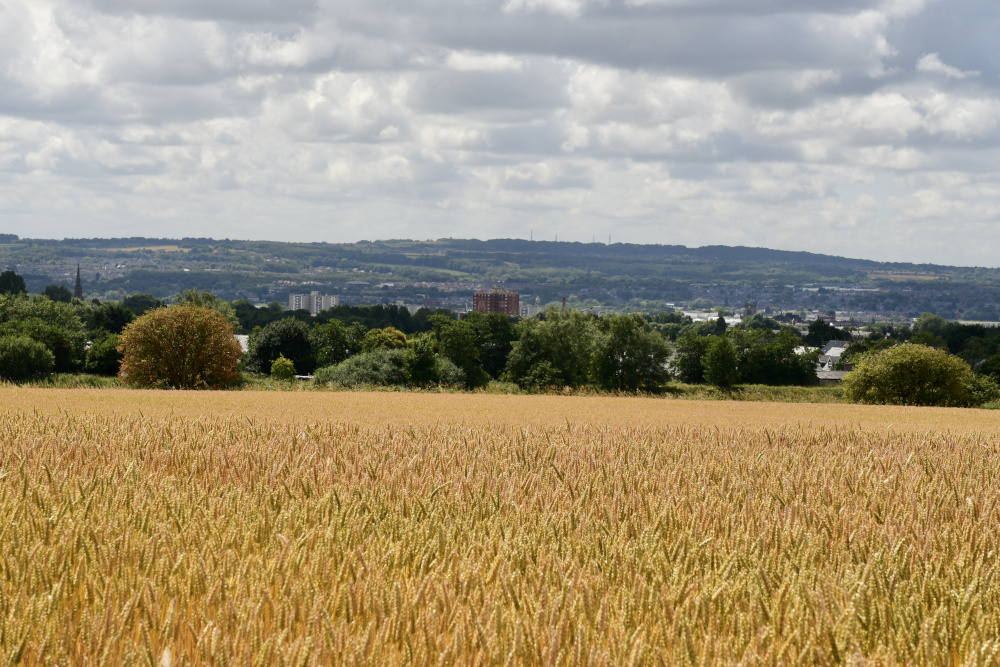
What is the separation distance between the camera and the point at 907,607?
12.5ft

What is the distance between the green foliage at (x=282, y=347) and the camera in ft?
383

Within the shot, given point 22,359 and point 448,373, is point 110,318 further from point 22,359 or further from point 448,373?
point 448,373

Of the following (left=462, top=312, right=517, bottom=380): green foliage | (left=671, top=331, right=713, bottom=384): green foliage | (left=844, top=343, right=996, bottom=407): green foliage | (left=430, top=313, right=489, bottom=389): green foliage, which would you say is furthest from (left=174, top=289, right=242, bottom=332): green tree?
(left=844, top=343, right=996, bottom=407): green foliage

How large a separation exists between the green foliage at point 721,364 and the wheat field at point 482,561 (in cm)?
10186

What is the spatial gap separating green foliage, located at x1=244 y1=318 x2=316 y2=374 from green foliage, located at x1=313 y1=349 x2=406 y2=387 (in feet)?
148

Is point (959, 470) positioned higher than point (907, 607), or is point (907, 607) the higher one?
point (907, 607)

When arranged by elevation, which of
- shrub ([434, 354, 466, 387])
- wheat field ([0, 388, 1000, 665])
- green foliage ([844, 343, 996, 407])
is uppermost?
wheat field ([0, 388, 1000, 665])

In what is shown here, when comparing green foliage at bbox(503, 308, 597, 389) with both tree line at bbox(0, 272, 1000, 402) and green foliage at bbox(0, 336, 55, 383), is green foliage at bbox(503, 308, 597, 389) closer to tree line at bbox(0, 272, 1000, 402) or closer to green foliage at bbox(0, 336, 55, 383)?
tree line at bbox(0, 272, 1000, 402)

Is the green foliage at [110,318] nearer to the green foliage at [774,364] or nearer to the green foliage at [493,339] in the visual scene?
the green foliage at [493,339]

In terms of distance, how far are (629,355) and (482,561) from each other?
88.9 metres

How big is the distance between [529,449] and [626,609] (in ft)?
20.1

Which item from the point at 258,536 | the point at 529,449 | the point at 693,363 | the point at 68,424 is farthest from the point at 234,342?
the point at 693,363

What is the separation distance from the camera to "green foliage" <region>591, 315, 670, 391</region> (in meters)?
91.2

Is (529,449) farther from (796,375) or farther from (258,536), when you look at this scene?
(796,375)
